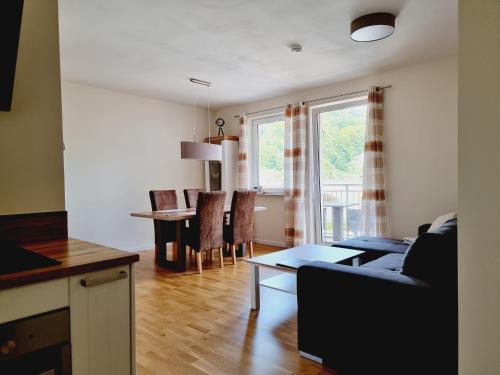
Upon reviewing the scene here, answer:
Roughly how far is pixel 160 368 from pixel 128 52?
2.98 metres

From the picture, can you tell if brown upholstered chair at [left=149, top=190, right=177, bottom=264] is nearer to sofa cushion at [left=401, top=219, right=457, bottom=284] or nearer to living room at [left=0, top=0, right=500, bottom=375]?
living room at [left=0, top=0, right=500, bottom=375]

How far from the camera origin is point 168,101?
18.3 feet

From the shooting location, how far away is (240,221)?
4355 mm

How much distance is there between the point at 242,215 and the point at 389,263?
2.20 m

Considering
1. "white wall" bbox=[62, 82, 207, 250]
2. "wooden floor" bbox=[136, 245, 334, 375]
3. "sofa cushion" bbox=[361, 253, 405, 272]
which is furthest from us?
"white wall" bbox=[62, 82, 207, 250]

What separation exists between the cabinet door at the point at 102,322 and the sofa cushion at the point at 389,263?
1851 millimetres

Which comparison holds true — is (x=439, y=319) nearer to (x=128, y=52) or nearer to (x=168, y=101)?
(x=128, y=52)

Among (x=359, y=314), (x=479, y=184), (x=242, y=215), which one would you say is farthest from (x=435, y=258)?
(x=242, y=215)

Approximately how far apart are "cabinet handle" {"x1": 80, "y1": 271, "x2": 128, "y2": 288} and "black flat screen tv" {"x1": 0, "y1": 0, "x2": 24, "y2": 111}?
2.85 ft

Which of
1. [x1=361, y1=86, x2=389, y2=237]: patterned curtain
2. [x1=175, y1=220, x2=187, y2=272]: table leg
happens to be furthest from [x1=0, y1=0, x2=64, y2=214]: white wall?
[x1=361, y1=86, x2=389, y2=237]: patterned curtain

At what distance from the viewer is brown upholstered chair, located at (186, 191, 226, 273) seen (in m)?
3.86

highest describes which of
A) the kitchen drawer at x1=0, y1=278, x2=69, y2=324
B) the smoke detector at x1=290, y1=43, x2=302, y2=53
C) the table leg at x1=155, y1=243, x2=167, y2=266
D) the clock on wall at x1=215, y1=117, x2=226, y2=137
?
the smoke detector at x1=290, y1=43, x2=302, y2=53

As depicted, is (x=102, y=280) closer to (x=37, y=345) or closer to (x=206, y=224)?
(x=37, y=345)

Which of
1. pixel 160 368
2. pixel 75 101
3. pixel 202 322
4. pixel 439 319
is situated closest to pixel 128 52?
pixel 75 101
